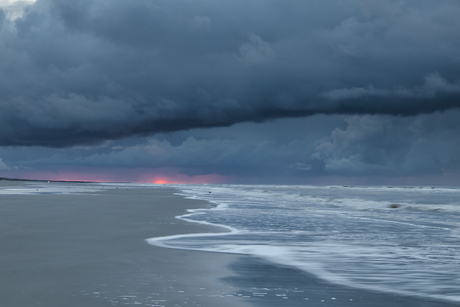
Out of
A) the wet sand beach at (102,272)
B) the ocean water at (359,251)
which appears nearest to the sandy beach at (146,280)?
the wet sand beach at (102,272)

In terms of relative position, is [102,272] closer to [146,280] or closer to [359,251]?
[146,280]

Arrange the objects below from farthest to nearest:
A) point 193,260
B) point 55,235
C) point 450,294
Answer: point 55,235
point 193,260
point 450,294

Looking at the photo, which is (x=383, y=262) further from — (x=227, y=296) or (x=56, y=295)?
(x=56, y=295)

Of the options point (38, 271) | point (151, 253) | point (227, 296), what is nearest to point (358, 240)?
point (151, 253)

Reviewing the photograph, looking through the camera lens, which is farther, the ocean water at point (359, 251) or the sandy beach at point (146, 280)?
the ocean water at point (359, 251)

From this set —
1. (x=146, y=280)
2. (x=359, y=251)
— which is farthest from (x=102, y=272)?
(x=359, y=251)

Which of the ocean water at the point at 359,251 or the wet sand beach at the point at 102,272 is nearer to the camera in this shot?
the wet sand beach at the point at 102,272

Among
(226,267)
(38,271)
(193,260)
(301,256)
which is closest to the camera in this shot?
(38,271)

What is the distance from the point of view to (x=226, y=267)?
24.1 feet

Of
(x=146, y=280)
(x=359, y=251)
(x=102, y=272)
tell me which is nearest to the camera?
(x=146, y=280)

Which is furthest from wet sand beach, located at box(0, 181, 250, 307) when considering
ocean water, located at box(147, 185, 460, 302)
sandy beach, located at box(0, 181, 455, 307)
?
ocean water, located at box(147, 185, 460, 302)

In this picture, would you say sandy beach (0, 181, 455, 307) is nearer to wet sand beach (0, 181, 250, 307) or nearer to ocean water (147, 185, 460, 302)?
wet sand beach (0, 181, 250, 307)

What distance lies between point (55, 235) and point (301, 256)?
6.77 metres

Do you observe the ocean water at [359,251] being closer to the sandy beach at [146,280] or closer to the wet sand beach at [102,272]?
the sandy beach at [146,280]
